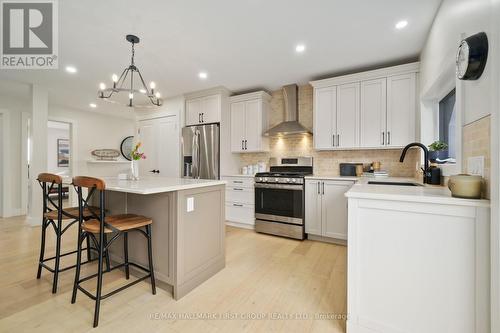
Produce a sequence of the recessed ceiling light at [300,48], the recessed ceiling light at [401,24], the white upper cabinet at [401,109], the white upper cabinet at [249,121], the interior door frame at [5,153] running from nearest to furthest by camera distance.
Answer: the recessed ceiling light at [401,24], the recessed ceiling light at [300,48], the white upper cabinet at [401,109], the white upper cabinet at [249,121], the interior door frame at [5,153]

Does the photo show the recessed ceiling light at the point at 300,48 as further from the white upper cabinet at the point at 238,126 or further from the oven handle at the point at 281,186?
the oven handle at the point at 281,186

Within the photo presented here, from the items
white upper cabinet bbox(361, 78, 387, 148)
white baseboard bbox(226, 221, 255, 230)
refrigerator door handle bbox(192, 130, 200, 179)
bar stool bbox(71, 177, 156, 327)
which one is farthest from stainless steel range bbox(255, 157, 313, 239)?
bar stool bbox(71, 177, 156, 327)

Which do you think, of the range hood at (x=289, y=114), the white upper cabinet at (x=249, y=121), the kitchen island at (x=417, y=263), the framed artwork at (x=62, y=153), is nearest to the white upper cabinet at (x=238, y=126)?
the white upper cabinet at (x=249, y=121)

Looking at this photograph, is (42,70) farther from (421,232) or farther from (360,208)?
(421,232)

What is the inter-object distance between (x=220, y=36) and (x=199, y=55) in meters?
0.57

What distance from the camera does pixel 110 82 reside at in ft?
13.0

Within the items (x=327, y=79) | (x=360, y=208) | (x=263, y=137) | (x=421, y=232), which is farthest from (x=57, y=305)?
(x=327, y=79)

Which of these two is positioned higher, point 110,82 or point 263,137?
point 110,82

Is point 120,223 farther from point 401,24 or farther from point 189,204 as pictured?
point 401,24

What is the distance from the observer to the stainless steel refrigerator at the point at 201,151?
13.5ft

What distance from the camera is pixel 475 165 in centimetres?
125

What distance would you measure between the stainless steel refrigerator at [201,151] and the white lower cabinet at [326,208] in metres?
1.78

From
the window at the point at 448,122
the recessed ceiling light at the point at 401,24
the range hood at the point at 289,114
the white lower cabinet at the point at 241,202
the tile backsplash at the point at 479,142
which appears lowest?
the white lower cabinet at the point at 241,202

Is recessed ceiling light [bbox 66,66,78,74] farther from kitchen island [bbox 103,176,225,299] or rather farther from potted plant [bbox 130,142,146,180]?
kitchen island [bbox 103,176,225,299]
